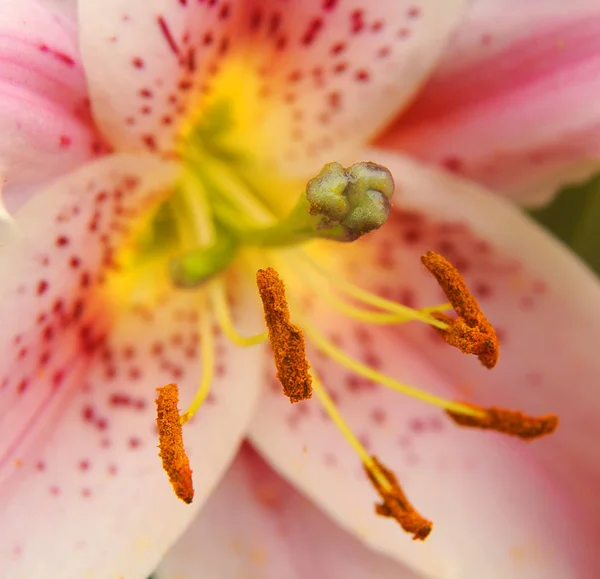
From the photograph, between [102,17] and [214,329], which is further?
[214,329]

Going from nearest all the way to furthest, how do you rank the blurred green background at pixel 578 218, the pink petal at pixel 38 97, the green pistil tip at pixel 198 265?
the pink petal at pixel 38 97 → the green pistil tip at pixel 198 265 → the blurred green background at pixel 578 218

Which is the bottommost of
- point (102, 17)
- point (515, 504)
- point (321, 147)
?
point (515, 504)

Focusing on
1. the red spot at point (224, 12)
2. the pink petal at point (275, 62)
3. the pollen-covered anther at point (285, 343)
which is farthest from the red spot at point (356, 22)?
the pollen-covered anther at point (285, 343)

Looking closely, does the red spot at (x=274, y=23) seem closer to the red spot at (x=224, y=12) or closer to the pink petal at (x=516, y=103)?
the red spot at (x=224, y=12)

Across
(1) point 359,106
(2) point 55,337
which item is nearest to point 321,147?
(1) point 359,106

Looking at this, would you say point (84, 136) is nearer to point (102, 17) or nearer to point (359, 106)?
point (102, 17)

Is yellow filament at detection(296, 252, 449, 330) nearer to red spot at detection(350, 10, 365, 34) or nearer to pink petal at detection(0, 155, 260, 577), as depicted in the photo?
pink petal at detection(0, 155, 260, 577)

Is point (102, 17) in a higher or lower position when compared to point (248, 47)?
higher
